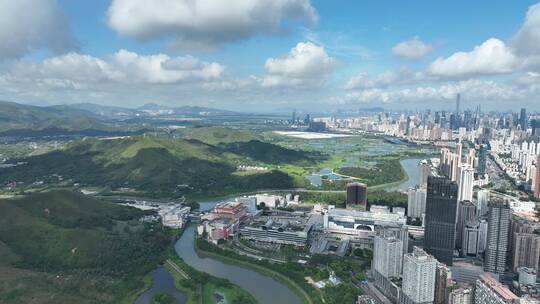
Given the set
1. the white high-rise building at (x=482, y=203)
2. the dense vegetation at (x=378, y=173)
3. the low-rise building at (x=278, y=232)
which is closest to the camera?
the low-rise building at (x=278, y=232)

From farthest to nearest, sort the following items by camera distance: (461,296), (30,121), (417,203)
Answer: (30,121) → (417,203) → (461,296)

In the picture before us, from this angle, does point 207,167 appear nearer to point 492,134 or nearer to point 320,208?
point 320,208

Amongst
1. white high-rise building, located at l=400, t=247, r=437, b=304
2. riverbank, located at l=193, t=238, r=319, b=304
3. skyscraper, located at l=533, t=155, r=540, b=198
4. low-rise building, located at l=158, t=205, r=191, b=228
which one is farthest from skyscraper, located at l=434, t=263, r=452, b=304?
skyscraper, located at l=533, t=155, r=540, b=198

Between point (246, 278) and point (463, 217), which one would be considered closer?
point (246, 278)

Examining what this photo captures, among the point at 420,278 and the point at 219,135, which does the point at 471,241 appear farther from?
the point at 219,135

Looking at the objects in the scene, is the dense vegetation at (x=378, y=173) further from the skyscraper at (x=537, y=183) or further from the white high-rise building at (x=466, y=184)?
the skyscraper at (x=537, y=183)

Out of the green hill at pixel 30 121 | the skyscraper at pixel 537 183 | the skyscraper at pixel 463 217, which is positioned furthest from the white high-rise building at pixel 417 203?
the green hill at pixel 30 121

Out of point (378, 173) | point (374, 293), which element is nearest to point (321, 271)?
point (374, 293)
